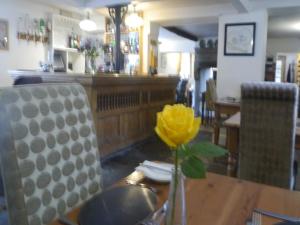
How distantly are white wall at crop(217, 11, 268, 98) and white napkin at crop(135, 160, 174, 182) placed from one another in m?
3.28

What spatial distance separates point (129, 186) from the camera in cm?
100

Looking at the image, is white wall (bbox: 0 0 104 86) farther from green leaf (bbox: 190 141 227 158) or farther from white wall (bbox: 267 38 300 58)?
white wall (bbox: 267 38 300 58)

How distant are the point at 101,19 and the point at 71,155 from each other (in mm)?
5737

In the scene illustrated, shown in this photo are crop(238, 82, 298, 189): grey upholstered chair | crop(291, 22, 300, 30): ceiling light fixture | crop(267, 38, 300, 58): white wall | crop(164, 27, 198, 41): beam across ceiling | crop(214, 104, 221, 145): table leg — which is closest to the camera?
crop(238, 82, 298, 189): grey upholstered chair

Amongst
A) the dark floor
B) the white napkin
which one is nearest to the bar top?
the dark floor

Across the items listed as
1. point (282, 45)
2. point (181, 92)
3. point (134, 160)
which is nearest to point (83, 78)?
point (134, 160)

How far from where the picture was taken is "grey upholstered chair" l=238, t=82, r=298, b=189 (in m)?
1.84

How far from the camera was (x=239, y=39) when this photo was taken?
4305 mm

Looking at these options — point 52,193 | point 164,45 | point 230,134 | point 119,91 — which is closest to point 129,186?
point 52,193

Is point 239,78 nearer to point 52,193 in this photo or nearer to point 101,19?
point 101,19

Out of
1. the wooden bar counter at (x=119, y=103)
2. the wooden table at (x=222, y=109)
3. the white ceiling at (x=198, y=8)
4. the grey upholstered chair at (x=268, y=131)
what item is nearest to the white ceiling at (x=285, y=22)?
the white ceiling at (x=198, y=8)

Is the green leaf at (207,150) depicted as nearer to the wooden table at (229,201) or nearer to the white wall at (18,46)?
the wooden table at (229,201)

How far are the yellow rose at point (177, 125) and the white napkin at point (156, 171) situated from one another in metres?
0.53

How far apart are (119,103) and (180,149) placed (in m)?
3.14
